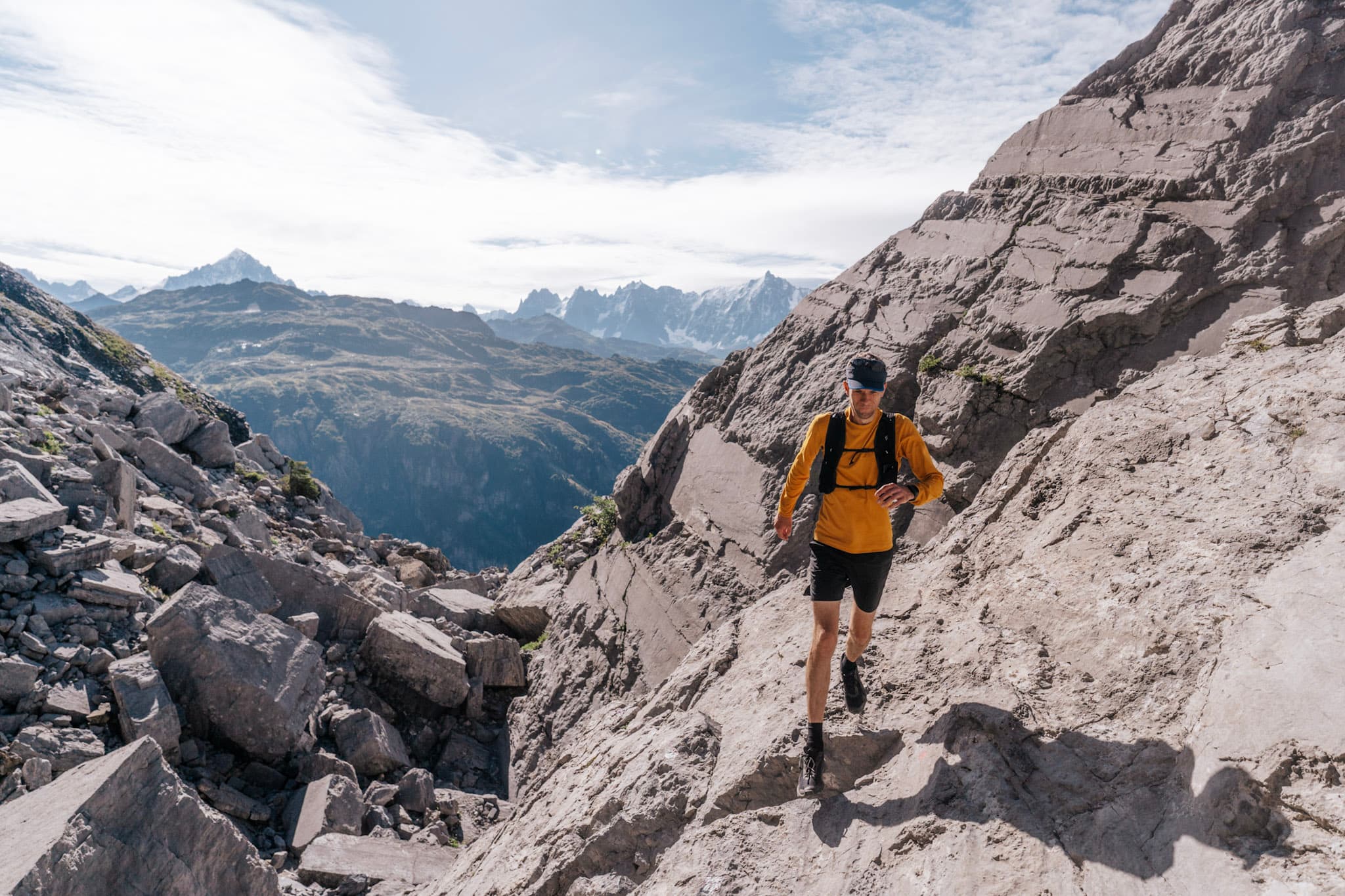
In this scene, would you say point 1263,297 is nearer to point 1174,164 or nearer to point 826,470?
point 1174,164

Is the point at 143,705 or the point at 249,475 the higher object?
the point at 249,475

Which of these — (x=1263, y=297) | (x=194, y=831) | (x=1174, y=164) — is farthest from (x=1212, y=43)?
(x=194, y=831)

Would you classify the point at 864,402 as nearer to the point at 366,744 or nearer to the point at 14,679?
the point at 366,744

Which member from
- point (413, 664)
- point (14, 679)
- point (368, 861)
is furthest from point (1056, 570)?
point (14, 679)

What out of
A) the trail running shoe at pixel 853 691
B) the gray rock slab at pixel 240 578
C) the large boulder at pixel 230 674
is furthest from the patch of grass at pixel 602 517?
the trail running shoe at pixel 853 691

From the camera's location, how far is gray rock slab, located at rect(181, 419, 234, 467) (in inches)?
877

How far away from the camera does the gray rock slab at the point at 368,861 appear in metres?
8.83

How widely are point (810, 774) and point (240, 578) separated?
12.2 m

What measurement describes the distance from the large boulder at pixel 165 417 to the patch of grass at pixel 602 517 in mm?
14049

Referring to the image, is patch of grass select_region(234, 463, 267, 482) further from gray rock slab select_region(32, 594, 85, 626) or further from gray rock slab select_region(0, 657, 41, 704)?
gray rock slab select_region(0, 657, 41, 704)

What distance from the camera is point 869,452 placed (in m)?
5.93

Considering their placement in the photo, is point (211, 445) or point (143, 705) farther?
point (211, 445)

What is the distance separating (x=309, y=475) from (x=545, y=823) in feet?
77.5

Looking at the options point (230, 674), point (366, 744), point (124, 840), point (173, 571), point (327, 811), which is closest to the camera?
point (124, 840)
